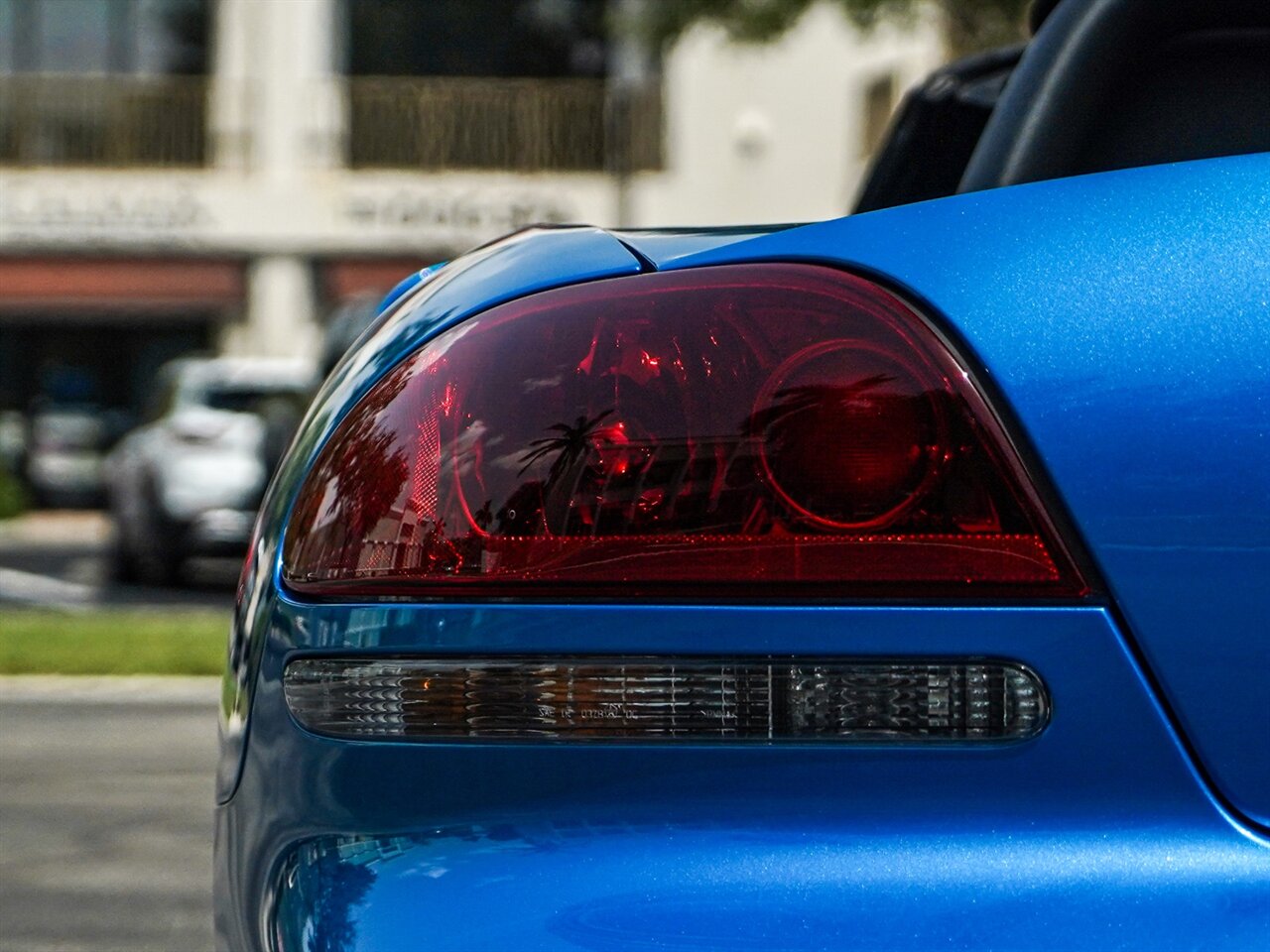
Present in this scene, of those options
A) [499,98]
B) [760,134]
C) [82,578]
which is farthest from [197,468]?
[760,134]

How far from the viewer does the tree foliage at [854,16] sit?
13023 mm

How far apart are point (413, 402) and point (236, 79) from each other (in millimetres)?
25459

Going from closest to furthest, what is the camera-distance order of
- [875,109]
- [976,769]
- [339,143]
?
[976,769] → [875,109] → [339,143]

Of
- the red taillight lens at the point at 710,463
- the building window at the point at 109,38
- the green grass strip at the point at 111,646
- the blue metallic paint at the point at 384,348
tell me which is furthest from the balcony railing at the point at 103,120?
the red taillight lens at the point at 710,463

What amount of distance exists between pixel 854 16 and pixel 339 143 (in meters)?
13.8

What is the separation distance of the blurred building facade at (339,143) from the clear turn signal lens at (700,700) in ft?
79.9

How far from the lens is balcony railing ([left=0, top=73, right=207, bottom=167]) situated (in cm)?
2567

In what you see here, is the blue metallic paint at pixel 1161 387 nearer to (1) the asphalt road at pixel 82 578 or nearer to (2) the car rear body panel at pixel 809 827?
(2) the car rear body panel at pixel 809 827

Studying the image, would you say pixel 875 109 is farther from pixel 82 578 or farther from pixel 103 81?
pixel 82 578

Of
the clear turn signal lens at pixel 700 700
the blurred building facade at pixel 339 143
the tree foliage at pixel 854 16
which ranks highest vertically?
the blurred building facade at pixel 339 143

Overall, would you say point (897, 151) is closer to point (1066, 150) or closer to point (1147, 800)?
point (1066, 150)

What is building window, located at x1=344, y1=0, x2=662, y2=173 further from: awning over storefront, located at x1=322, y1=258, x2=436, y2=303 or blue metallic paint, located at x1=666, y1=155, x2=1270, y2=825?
blue metallic paint, located at x1=666, y1=155, x2=1270, y2=825

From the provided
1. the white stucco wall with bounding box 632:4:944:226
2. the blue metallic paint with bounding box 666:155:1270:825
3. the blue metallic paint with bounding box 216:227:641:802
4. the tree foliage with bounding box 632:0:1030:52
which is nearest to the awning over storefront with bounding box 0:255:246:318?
the white stucco wall with bounding box 632:4:944:226

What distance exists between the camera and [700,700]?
4.29 feet
